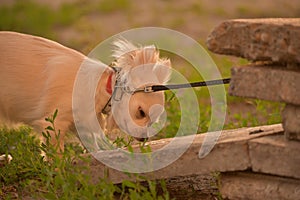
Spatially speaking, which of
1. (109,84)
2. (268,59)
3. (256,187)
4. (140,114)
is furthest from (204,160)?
(109,84)

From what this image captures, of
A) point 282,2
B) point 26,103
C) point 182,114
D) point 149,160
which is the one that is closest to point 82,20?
point 282,2

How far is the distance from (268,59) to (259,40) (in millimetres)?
99

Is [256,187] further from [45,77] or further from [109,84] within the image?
[45,77]

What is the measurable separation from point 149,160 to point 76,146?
180cm

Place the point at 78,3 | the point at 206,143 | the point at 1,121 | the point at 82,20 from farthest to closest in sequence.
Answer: the point at 78,3, the point at 82,20, the point at 1,121, the point at 206,143

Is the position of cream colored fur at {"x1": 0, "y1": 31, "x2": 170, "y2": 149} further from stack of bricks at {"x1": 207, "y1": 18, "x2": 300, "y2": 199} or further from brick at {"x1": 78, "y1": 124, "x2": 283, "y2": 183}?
stack of bricks at {"x1": 207, "y1": 18, "x2": 300, "y2": 199}

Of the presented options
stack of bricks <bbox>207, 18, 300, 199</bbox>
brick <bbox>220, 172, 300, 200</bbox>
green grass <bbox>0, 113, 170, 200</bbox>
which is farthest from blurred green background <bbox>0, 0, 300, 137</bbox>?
stack of bricks <bbox>207, 18, 300, 199</bbox>

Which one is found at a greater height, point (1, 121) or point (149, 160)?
point (149, 160)

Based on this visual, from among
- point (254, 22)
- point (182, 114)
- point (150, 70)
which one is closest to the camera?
point (254, 22)

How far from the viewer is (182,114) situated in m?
6.15

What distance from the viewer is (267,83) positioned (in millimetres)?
3381

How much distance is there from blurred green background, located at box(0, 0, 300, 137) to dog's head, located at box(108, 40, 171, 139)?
463cm

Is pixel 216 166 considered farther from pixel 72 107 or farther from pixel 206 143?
pixel 72 107

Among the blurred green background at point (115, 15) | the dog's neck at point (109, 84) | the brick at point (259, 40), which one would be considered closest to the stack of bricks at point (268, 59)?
the brick at point (259, 40)
